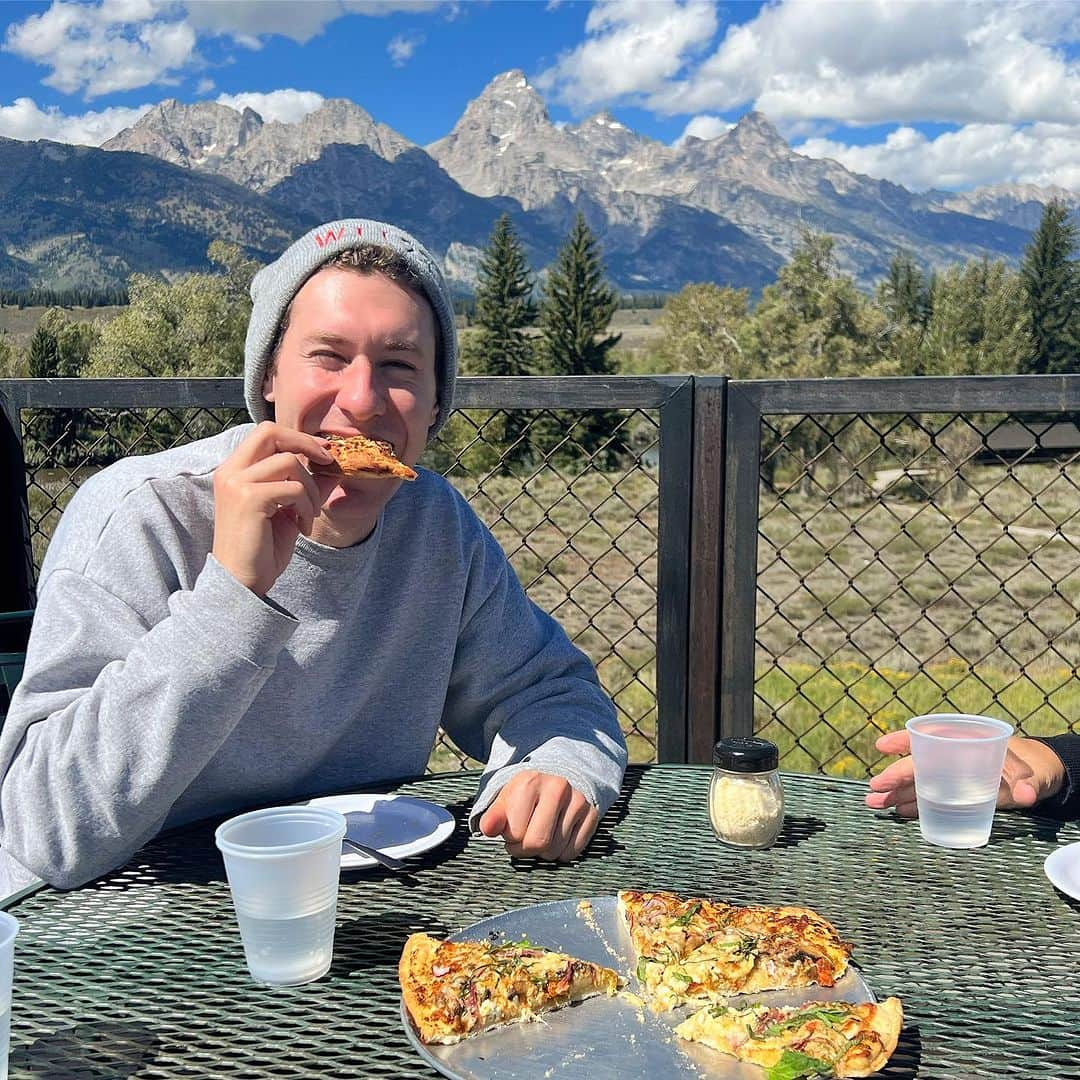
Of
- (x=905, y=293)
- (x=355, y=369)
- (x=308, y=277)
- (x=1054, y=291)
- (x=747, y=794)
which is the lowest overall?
(x=747, y=794)

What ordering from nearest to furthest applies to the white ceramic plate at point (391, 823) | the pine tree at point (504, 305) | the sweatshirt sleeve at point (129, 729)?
the sweatshirt sleeve at point (129, 729), the white ceramic plate at point (391, 823), the pine tree at point (504, 305)

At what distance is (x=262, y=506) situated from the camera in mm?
1522

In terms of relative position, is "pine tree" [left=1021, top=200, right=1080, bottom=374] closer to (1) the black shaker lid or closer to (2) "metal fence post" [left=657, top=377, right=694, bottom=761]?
(2) "metal fence post" [left=657, top=377, right=694, bottom=761]

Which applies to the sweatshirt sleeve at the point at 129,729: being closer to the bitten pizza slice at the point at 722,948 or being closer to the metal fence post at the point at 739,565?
the bitten pizza slice at the point at 722,948

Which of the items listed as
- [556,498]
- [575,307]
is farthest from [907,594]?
[575,307]

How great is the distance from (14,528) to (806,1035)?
293 cm

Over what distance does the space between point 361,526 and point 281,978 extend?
2.78 ft

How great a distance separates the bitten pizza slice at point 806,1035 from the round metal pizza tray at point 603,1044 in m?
0.02

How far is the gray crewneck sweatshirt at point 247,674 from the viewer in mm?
1490

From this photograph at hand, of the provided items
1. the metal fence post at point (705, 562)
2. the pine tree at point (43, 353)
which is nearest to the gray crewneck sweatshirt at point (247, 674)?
the metal fence post at point (705, 562)

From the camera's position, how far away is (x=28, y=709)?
1.59 meters

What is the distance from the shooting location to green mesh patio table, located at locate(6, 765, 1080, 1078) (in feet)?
3.78

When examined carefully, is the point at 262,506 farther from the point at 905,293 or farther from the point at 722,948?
the point at 905,293

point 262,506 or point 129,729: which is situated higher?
point 262,506
